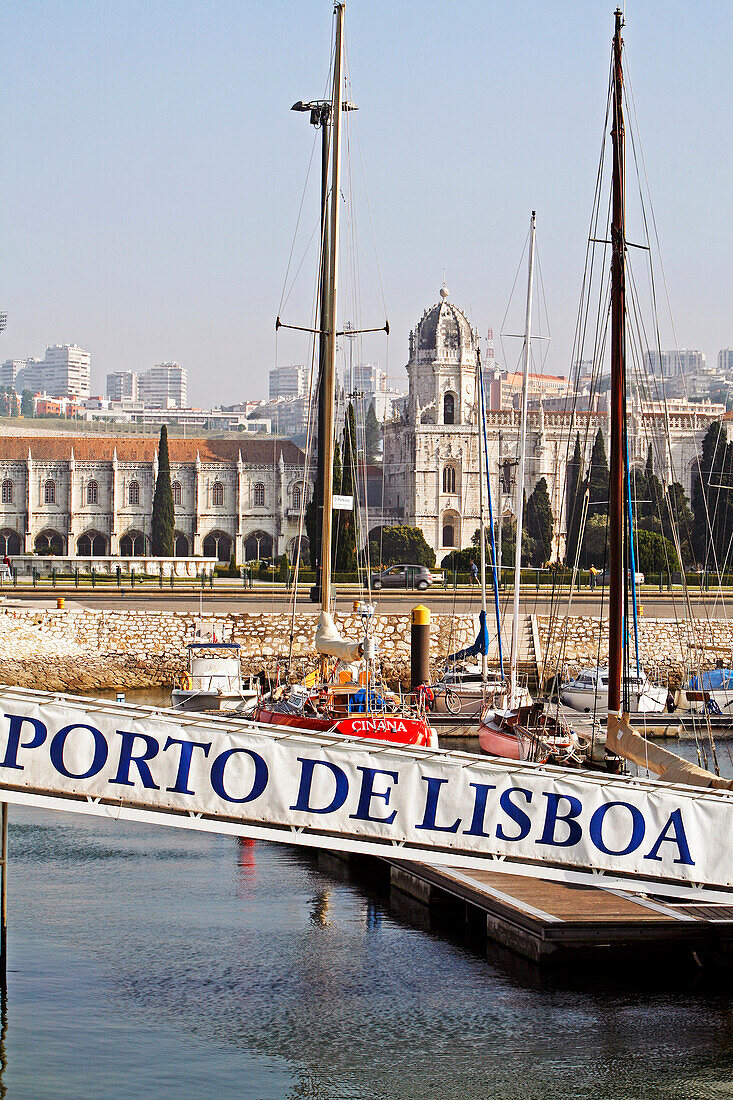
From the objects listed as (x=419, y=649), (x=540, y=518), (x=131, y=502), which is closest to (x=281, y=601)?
(x=419, y=649)

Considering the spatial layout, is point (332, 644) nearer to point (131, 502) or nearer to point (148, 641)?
point (148, 641)

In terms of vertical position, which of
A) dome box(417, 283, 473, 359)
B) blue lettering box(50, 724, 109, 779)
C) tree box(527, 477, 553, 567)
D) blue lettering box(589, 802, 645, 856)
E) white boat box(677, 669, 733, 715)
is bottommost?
white boat box(677, 669, 733, 715)

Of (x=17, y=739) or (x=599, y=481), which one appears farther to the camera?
(x=599, y=481)

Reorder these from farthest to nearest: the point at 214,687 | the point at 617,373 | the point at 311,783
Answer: the point at 214,687 → the point at 617,373 → the point at 311,783

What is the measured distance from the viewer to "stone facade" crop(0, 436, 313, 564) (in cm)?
11175

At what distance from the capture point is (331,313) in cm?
2414

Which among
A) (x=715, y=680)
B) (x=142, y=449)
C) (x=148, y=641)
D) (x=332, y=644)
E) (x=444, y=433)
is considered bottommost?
(x=715, y=680)

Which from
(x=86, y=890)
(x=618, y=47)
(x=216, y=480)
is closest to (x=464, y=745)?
(x=86, y=890)

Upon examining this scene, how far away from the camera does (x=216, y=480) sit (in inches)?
4466

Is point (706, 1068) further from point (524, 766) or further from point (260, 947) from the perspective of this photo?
point (260, 947)

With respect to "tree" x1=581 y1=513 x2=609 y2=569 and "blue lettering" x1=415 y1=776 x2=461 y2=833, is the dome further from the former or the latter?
"blue lettering" x1=415 y1=776 x2=461 y2=833

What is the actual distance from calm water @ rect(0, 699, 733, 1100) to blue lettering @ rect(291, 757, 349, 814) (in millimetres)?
2352

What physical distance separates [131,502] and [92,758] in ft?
337

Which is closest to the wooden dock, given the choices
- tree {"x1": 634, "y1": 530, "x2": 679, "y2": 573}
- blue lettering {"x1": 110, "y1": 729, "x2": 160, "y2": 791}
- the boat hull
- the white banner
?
the white banner
